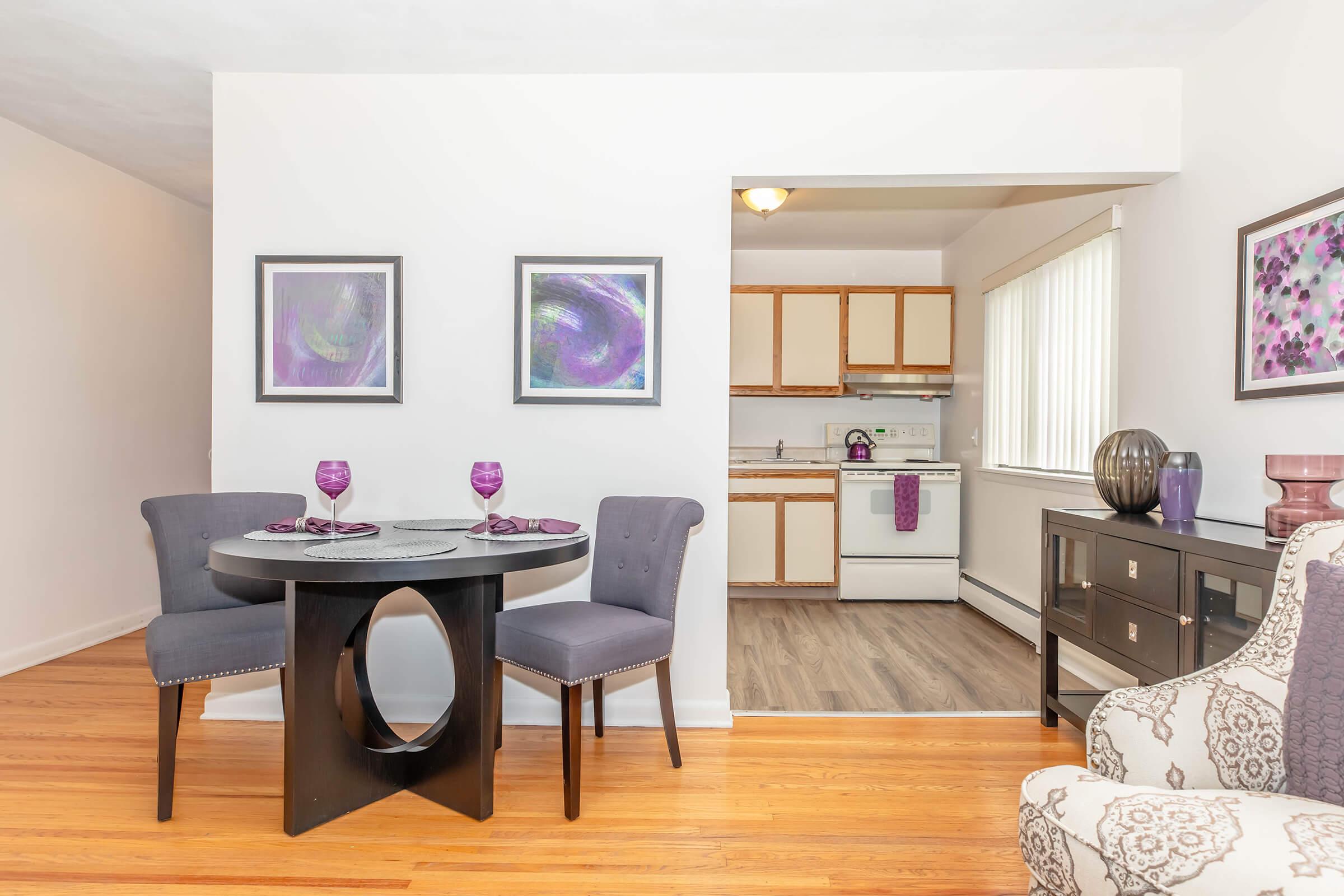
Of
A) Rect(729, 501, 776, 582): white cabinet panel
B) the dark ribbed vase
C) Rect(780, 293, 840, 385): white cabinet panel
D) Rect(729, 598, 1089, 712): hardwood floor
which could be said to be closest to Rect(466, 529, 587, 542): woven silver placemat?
Rect(729, 598, 1089, 712): hardwood floor

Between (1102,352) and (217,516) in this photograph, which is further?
(1102,352)

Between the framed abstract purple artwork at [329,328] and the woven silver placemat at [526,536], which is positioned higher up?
the framed abstract purple artwork at [329,328]

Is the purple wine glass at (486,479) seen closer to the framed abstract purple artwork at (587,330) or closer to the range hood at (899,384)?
the framed abstract purple artwork at (587,330)

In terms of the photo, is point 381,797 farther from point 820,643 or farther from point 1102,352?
point 1102,352

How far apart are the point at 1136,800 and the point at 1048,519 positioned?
1807 mm

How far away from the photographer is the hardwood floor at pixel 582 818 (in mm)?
1858

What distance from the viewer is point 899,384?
17.8ft

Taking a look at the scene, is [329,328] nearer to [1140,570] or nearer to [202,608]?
[202,608]

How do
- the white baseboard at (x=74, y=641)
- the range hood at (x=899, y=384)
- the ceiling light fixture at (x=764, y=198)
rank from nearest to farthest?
the white baseboard at (x=74, y=641), the ceiling light fixture at (x=764, y=198), the range hood at (x=899, y=384)

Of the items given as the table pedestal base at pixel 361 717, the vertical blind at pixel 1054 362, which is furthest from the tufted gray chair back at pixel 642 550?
the vertical blind at pixel 1054 362

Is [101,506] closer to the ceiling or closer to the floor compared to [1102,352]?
closer to the floor

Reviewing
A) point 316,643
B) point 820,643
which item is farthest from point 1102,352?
point 316,643

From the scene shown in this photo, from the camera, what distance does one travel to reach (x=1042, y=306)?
159 inches

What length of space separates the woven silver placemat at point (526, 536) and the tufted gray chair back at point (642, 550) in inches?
12.3
